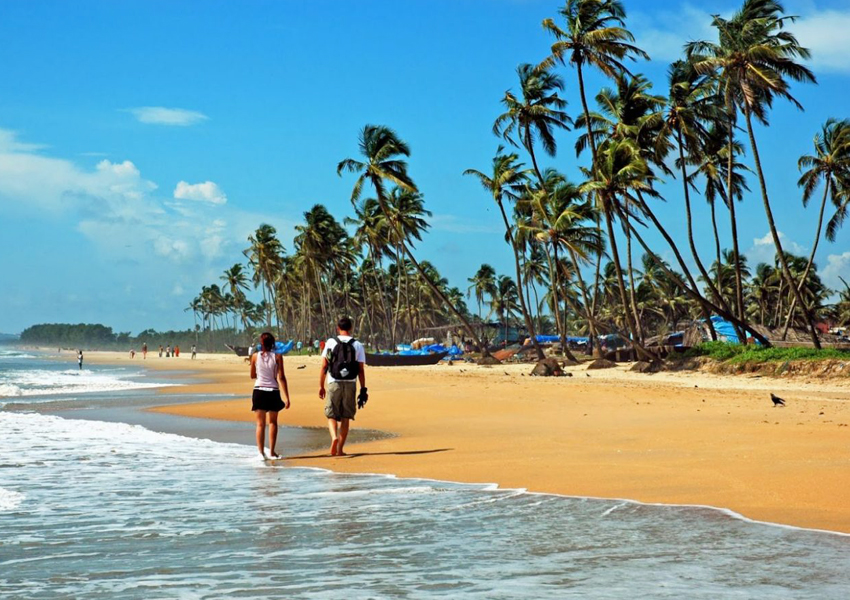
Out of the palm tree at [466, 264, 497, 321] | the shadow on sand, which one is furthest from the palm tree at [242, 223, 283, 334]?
the shadow on sand

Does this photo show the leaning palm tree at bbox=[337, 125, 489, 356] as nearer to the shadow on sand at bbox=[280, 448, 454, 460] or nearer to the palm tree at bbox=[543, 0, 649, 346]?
the palm tree at bbox=[543, 0, 649, 346]

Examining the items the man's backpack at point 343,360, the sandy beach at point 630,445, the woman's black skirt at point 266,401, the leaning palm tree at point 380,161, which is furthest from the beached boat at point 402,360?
the man's backpack at point 343,360

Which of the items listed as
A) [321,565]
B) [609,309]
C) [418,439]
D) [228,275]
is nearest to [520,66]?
[418,439]

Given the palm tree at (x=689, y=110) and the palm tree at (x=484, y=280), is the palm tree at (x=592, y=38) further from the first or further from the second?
the palm tree at (x=484, y=280)

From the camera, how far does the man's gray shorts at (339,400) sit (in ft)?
32.3

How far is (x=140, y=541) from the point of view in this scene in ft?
17.6

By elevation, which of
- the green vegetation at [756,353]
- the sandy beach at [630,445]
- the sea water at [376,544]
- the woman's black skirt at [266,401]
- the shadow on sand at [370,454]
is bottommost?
the shadow on sand at [370,454]

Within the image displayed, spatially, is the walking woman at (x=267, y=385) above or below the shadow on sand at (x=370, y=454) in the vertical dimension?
above

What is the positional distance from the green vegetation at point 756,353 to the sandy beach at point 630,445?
5383 millimetres

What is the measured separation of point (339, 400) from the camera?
985 cm

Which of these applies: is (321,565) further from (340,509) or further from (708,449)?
(708,449)

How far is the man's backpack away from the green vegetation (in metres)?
18.3

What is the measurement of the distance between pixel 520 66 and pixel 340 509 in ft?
115

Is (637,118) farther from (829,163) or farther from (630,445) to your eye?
(630,445)
